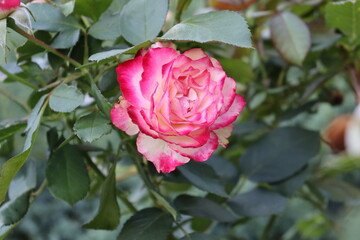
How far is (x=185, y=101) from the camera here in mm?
303

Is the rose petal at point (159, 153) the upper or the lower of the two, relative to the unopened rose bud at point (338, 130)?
upper

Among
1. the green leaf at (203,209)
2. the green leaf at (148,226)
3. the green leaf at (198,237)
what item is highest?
the green leaf at (148,226)

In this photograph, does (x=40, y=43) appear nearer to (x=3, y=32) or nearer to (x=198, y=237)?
(x=3, y=32)

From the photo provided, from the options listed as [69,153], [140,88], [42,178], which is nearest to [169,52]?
[140,88]

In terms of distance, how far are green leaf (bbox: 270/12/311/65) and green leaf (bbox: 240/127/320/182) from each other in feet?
0.34

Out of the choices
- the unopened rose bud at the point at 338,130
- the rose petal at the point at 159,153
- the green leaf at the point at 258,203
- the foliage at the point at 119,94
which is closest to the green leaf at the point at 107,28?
the foliage at the point at 119,94

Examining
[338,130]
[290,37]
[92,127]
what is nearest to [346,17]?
[290,37]

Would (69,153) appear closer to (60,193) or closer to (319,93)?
(60,193)

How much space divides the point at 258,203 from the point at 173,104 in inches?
9.4

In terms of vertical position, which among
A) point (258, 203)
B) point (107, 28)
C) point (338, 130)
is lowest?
point (338, 130)

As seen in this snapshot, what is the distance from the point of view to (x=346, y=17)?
45 centimetres

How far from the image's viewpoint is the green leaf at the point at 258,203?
0.49m

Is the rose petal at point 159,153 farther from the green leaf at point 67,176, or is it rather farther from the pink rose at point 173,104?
the green leaf at point 67,176

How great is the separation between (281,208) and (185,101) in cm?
23
